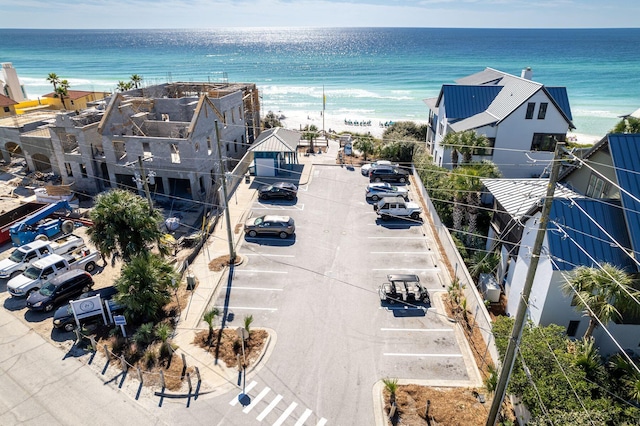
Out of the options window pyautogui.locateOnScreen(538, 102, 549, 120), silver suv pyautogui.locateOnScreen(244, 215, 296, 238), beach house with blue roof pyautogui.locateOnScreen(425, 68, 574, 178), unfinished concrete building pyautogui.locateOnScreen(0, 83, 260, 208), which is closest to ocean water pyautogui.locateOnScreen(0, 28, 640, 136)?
beach house with blue roof pyautogui.locateOnScreen(425, 68, 574, 178)

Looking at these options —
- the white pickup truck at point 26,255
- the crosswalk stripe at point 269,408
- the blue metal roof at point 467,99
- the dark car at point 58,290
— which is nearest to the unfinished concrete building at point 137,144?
the white pickup truck at point 26,255

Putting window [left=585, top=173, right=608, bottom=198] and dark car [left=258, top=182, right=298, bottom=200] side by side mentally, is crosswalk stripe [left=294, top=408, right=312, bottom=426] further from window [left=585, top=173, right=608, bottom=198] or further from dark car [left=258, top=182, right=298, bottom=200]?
dark car [left=258, top=182, right=298, bottom=200]

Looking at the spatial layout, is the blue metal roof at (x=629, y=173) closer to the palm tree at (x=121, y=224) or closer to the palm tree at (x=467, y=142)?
the palm tree at (x=467, y=142)

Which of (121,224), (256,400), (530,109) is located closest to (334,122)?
(530,109)

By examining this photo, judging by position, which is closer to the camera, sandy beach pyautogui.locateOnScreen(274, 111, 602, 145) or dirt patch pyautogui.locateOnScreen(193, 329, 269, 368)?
dirt patch pyautogui.locateOnScreen(193, 329, 269, 368)

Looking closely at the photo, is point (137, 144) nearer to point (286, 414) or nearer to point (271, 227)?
point (271, 227)

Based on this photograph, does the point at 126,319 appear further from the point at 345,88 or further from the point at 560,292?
the point at 345,88
